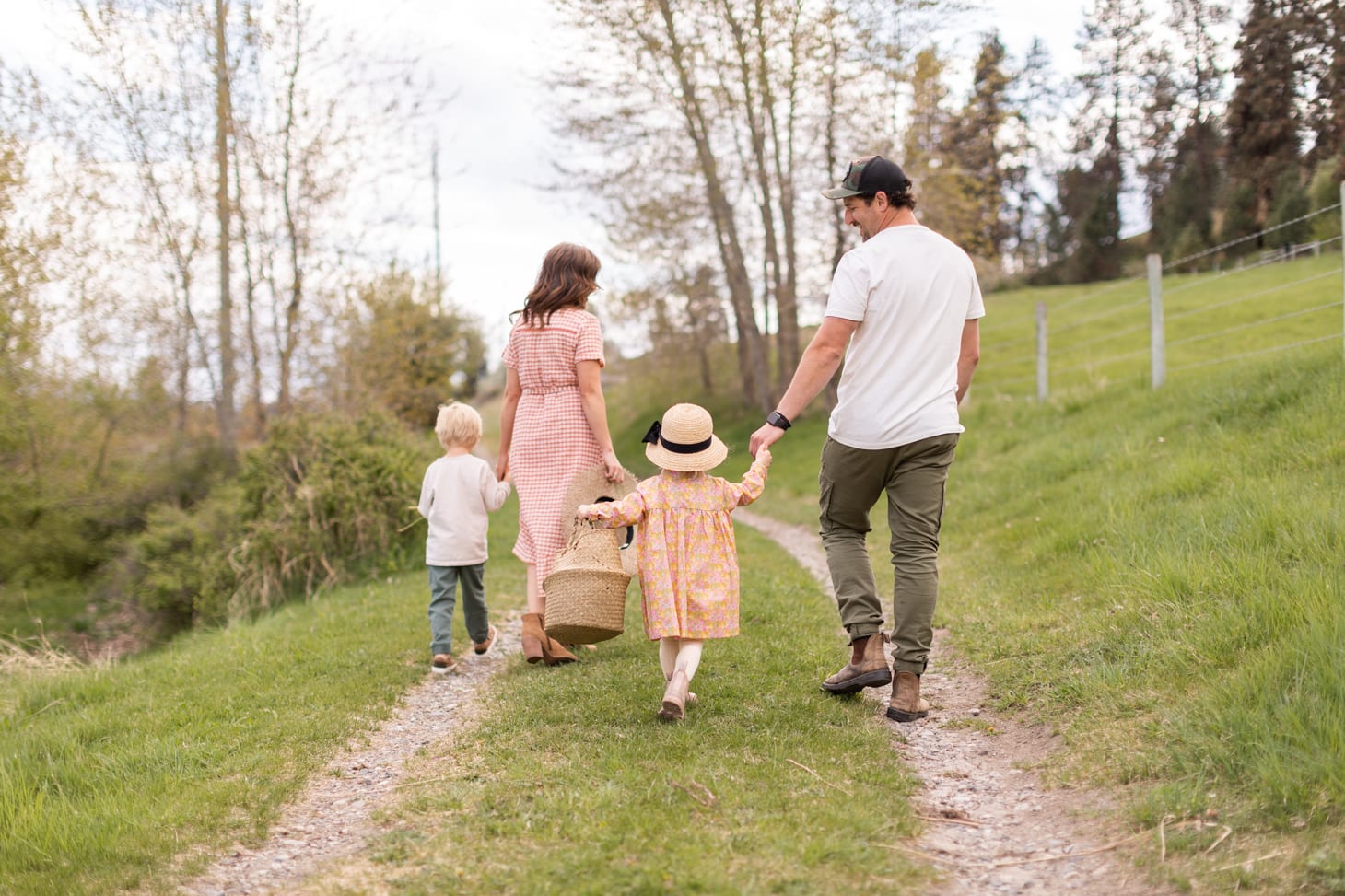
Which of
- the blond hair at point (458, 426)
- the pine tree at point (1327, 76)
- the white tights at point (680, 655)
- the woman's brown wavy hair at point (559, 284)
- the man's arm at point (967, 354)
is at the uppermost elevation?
the pine tree at point (1327, 76)

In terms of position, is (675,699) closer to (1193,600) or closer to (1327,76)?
(1193,600)

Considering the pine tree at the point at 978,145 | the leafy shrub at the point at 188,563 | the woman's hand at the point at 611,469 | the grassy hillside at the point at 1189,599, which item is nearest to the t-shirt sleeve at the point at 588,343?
the woman's hand at the point at 611,469

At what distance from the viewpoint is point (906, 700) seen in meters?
4.52

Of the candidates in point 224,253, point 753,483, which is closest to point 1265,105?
point 224,253

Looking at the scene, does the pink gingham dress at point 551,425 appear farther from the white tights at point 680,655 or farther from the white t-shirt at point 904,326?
the white t-shirt at point 904,326

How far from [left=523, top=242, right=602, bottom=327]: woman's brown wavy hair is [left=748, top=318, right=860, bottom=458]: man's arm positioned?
1579 mm

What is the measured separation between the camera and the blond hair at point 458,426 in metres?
6.16

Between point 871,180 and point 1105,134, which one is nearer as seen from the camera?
point 871,180

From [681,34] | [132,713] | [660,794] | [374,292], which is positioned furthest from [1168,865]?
[681,34]

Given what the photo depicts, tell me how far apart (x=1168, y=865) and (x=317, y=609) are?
7.32 metres

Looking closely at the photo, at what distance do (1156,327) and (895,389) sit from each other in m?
8.09

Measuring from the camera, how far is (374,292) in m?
16.1

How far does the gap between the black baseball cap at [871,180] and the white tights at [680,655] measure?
6.76 ft

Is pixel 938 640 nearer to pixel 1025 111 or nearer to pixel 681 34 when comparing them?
pixel 681 34
